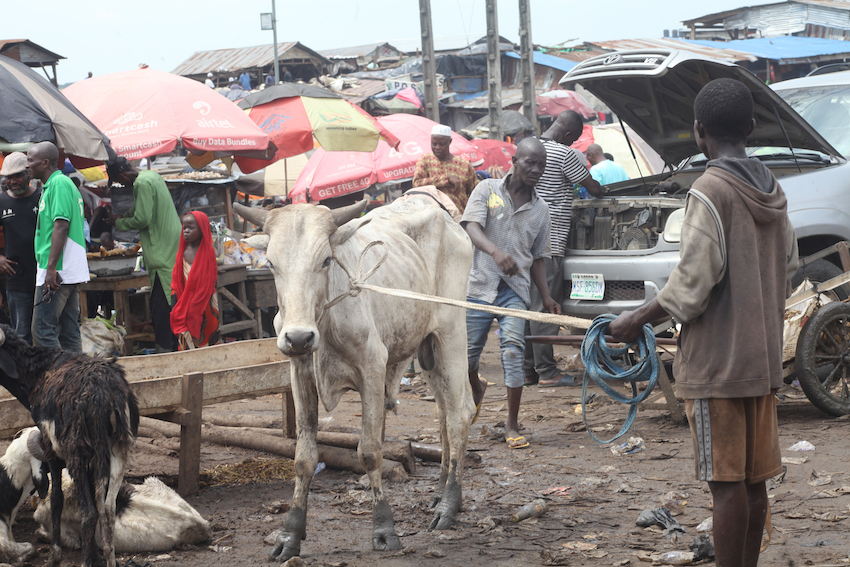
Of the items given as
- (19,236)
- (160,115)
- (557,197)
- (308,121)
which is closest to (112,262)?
(160,115)

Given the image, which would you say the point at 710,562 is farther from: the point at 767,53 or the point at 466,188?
the point at 767,53

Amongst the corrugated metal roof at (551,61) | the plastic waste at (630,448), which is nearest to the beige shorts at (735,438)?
the plastic waste at (630,448)

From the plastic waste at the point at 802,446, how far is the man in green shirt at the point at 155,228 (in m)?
6.11

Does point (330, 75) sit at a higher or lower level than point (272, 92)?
higher

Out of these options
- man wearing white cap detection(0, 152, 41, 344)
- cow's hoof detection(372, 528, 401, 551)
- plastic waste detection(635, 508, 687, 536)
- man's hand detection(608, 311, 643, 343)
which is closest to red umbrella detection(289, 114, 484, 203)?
man wearing white cap detection(0, 152, 41, 344)

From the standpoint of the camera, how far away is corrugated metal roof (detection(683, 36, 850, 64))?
92.5 ft

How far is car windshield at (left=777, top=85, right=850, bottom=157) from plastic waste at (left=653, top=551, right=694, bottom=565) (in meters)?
5.02

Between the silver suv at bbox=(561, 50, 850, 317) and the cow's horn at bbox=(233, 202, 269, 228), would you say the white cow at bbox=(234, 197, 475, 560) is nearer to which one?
the cow's horn at bbox=(233, 202, 269, 228)

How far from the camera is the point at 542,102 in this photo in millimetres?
27250

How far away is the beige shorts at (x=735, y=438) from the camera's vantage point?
3.04m

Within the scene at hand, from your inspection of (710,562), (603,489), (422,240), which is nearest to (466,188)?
(422,240)

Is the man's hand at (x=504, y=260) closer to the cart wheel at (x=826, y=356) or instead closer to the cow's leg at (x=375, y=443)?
the cow's leg at (x=375, y=443)

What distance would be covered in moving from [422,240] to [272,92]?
745 centimetres

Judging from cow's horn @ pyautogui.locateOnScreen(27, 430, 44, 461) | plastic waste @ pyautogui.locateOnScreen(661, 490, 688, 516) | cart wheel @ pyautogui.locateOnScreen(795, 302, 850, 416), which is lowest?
plastic waste @ pyautogui.locateOnScreen(661, 490, 688, 516)
